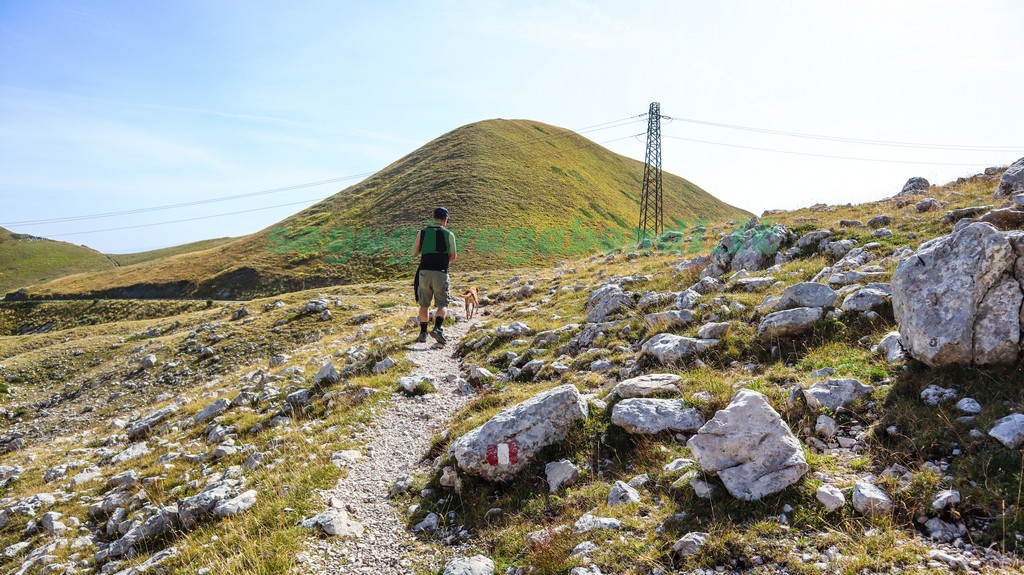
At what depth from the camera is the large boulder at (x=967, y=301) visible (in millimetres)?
5586

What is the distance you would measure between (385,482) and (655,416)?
4523 mm

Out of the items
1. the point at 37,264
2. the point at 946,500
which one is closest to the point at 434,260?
the point at 946,500

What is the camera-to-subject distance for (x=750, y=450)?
5.21 meters

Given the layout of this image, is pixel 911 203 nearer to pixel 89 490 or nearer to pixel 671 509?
pixel 671 509

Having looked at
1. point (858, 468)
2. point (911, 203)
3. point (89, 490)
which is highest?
point (911, 203)

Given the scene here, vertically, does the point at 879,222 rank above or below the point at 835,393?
above

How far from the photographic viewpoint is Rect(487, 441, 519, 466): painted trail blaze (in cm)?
684

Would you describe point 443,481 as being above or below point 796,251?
below

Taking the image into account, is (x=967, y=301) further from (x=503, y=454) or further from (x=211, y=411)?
(x=211, y=411)

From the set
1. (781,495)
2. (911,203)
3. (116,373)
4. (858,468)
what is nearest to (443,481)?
(781,495)

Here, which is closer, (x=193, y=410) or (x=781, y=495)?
(x=781, y=495)

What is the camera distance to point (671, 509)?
5.10 metres

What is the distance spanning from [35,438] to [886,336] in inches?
1176

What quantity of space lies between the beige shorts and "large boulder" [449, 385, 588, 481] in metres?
7.97
